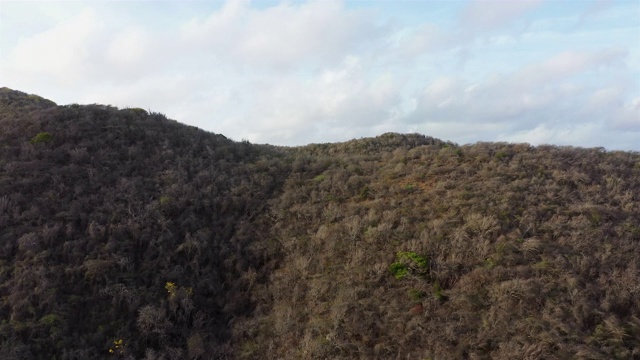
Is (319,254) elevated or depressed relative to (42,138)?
depressed

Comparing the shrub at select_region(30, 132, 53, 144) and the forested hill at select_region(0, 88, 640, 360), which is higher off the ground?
the shrub at select_region(30, 132, 53, 144)

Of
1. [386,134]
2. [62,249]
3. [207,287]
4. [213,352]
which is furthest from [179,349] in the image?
[386,134]

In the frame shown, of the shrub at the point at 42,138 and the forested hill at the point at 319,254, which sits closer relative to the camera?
the forested hill at the point at 319,254

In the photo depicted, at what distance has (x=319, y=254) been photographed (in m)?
13.6

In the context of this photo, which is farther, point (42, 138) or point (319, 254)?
point (42, 138)

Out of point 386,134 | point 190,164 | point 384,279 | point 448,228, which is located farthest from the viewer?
point 386,134

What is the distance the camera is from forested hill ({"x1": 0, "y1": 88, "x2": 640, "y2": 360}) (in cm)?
1033

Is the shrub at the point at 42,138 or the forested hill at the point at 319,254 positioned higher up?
the shrub at the point at 42,138

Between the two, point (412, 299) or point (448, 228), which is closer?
point (412, 299)

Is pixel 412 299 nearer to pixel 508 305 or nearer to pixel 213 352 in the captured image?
pixel 508 305

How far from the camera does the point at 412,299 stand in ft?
36.8

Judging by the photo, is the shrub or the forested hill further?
the shrub

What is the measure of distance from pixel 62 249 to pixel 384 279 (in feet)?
29.4

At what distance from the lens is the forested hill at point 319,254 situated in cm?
1033
